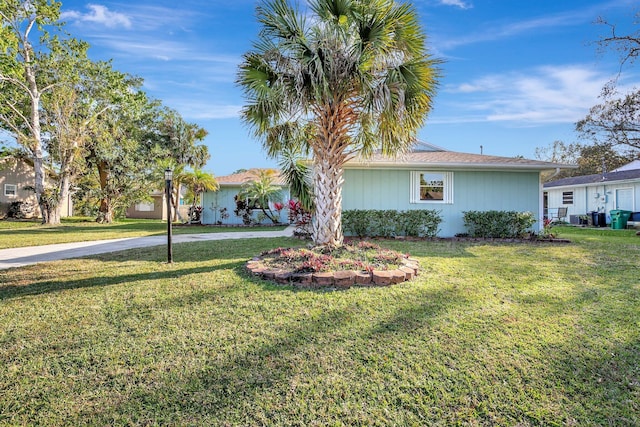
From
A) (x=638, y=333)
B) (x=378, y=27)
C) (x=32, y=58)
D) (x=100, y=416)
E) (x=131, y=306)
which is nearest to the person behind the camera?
(x=100, y=416)

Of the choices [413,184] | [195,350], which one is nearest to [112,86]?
[413,184]

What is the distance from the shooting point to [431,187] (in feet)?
37.4

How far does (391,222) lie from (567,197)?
791 inches

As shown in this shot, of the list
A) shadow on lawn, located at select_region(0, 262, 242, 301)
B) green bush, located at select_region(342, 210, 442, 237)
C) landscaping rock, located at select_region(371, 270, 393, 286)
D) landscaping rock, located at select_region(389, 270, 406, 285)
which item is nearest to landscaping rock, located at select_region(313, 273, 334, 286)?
landscaping rock, located at select_region(371, 270, 393, 286)

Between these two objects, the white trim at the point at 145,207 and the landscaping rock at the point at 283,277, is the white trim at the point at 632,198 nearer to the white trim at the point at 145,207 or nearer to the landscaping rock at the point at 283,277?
the landscaping rock at the point at 283,277

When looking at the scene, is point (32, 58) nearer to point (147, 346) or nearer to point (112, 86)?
point (112, 86)

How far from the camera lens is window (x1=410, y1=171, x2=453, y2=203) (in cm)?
1134

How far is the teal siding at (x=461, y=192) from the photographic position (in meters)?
11.2

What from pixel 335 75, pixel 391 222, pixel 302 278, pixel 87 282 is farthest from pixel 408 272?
pixel 391 222

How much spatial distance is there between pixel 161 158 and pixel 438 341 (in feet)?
80.9

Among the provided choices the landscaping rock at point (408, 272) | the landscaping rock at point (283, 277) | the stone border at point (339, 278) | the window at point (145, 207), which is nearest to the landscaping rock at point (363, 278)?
the stone border at point (339, 278)

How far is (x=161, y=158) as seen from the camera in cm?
2366

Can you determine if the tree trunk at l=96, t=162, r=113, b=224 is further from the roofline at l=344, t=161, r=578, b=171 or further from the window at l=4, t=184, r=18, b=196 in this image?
the roofline at l=344, t=161, r=578, b=171

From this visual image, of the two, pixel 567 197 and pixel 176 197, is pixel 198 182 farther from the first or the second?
pixel 567 197
